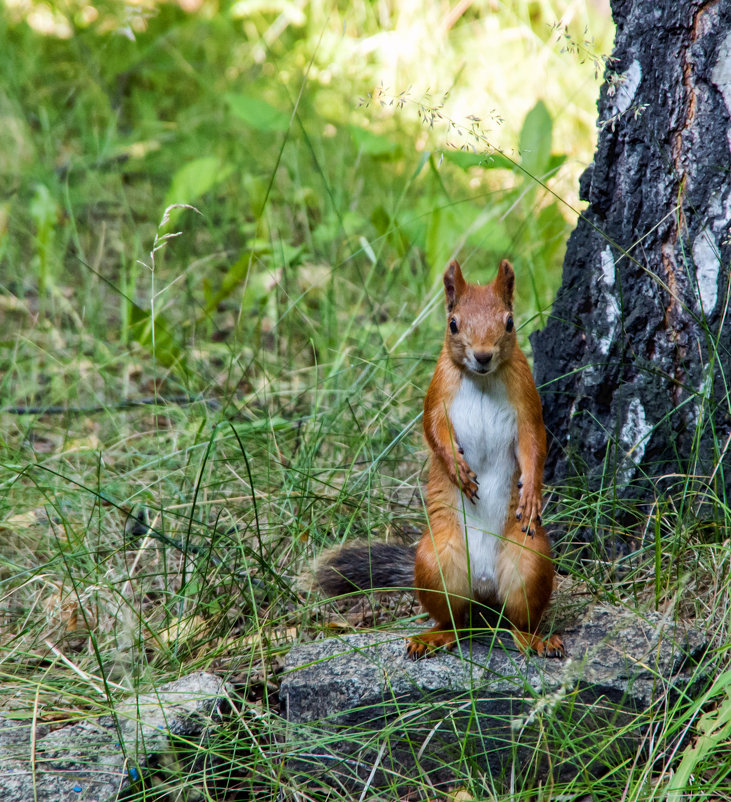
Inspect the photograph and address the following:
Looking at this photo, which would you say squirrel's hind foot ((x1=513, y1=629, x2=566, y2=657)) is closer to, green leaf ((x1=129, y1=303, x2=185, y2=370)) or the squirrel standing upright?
the squirrel standing upright

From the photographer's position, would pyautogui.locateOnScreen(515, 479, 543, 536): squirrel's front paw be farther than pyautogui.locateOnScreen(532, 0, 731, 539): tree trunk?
No

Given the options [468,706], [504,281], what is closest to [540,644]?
[468,706]

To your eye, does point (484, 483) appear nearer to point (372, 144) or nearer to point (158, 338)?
point (158, 338)

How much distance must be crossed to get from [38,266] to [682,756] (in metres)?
3.66

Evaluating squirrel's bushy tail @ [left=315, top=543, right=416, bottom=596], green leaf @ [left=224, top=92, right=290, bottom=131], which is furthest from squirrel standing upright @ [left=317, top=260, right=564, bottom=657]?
green leaf @ [left=224, top=92, right=290, bottom=131]

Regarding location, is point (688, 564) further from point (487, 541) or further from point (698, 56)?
point (698, 56)

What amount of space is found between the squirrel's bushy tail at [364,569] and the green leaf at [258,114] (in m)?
2.62

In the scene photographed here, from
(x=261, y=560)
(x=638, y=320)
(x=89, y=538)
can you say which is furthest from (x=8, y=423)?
(x=638, y=320)

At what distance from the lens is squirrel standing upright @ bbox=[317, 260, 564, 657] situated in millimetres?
2156

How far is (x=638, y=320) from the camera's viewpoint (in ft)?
8.57

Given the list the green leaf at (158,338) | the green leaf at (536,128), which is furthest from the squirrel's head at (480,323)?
the green leaf at (158,338)

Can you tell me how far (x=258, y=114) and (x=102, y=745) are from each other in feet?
10.9

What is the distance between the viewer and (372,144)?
14.1 ft

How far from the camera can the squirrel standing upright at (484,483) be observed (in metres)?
2.16
